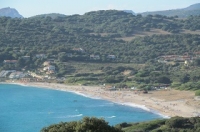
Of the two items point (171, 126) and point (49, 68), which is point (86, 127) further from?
point (49, 68)

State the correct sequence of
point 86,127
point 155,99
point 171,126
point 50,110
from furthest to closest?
point 155,99
point 50,110
point 171,126
point 86,127

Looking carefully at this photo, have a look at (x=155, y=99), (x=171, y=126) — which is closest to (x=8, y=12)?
(x=155, y=99)

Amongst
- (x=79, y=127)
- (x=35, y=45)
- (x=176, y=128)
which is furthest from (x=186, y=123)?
(x=35, y=45)

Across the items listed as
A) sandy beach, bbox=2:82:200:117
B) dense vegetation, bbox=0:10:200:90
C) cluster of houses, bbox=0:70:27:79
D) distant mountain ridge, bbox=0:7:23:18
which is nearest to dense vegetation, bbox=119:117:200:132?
sandy beach, bbox=2:82:200:117

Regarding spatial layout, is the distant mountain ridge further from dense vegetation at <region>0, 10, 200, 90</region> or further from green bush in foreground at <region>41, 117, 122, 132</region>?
green bush in foreground at <region>41, 117, 122, 132</region>

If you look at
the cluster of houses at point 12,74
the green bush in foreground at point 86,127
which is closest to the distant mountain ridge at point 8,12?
the cluster of houses at point 12,74
